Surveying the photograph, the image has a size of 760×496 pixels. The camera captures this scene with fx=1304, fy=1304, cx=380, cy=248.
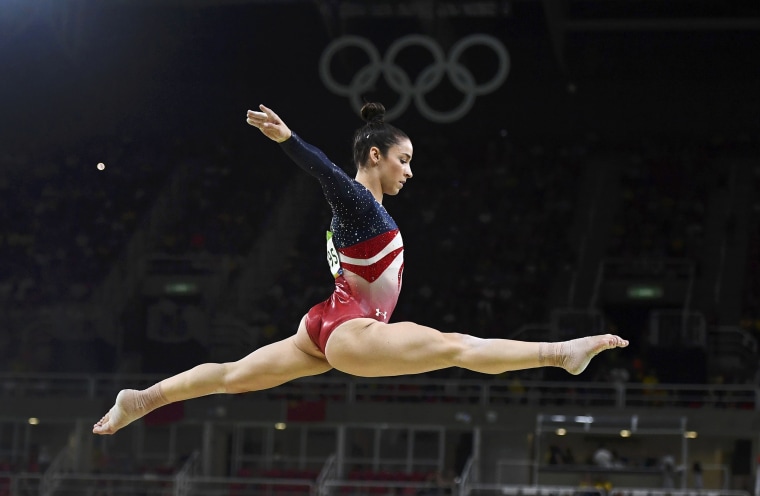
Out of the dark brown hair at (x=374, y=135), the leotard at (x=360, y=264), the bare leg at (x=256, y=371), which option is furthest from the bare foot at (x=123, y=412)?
the dark brown hair at (x=374, y=135)

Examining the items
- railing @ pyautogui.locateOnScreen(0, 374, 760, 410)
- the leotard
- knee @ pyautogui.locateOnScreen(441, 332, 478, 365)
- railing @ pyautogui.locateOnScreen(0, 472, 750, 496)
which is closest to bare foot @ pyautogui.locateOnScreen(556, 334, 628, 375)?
knee @ pyautogui.locateOnScreen(441, 332, 478, 365)

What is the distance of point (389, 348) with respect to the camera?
18.3ft

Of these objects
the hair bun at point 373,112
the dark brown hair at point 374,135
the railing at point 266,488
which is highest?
the hair bun at point 373,112

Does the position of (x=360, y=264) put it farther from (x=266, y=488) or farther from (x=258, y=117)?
(x=266, y=488)

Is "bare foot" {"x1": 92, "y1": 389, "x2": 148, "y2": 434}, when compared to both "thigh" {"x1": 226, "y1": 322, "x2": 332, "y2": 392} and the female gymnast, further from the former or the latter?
"thigh" {"x1": 226, "y1": 322, "x2": 332, "y2": 392}

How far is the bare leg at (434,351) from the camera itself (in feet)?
17.4

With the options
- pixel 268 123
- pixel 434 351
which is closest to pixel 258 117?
pixel 268 123

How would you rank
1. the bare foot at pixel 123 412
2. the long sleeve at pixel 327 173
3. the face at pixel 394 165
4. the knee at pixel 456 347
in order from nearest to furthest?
1. the knee at pixel 456 347
2. the long sleeve at pixel 327 173
3. the face at pixel 394 165
4. the bare foot at pixel 123 412

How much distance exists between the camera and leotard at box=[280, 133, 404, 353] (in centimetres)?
584

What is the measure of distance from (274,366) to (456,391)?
15391mm

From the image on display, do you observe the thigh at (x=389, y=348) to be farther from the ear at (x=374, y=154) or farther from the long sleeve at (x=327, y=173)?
the ear at (x=374, y=154)

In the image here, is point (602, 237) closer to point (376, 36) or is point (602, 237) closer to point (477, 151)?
point (477, 151)

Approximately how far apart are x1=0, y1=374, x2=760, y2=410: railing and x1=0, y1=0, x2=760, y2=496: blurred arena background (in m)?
0.10

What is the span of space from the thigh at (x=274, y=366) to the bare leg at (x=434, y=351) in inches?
9.8
